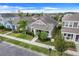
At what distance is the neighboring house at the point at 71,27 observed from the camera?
2.77 metres

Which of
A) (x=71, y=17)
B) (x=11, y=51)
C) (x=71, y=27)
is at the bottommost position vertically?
(x=11, y=51)

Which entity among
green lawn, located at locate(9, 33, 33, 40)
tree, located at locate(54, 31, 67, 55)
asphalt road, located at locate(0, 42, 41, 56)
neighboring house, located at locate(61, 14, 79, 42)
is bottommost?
asphalt road, located at locate(0, 42, 41, 56)

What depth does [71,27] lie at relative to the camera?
278cm

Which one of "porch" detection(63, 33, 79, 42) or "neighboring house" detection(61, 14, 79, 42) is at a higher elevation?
"neighboring house" detection(61, 14, 79, 42)

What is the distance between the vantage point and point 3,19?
113 inches

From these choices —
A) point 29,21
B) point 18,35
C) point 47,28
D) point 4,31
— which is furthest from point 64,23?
point 4,31

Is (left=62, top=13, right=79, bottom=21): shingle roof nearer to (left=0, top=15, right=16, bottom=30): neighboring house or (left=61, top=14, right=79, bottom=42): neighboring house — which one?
(left=61, top=14, right=79, bottom=42): neighboring house

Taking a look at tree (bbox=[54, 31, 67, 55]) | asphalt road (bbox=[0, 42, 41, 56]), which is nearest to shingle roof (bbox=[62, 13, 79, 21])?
tree (bbox=[54, 31, 67, 55])

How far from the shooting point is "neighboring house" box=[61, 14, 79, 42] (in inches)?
109

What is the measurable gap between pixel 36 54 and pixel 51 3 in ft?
2.61

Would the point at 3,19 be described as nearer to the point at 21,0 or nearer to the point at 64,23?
the point at 21,0

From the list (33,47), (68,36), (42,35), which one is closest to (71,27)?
(68,36)

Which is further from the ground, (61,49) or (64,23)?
(64,23)

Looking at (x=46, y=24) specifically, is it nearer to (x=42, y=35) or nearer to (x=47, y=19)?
(x=47, y=19)
